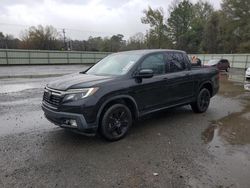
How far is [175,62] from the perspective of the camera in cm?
595

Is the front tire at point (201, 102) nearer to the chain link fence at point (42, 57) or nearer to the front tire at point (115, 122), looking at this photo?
the front tire at point (115, 122)

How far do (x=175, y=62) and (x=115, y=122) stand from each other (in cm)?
248

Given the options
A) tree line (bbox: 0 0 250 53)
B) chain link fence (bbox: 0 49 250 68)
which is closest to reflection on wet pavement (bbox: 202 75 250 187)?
chain link fence (bbox: 0 49 250 68)

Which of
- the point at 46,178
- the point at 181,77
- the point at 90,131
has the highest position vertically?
the point at 181,77

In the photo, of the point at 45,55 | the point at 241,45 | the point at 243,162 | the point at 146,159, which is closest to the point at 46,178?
the point at 146,159

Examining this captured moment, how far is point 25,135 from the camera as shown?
483 cm

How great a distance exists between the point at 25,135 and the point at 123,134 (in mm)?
2091

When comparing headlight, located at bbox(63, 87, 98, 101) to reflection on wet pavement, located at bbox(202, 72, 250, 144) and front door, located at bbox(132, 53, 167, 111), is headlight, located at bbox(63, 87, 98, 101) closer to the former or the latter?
front door, located at bbox(132, 53, 167, 111)

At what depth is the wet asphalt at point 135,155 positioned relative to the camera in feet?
10.5

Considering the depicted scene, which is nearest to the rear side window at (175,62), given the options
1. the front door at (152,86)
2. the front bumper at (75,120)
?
the front door at (152,86)

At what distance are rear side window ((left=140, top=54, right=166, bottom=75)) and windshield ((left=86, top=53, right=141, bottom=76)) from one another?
8.7 inches

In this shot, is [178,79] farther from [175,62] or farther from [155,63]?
[155,63]

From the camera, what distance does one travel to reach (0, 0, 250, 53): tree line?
150ft

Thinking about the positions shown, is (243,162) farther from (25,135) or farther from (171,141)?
(25,135)
